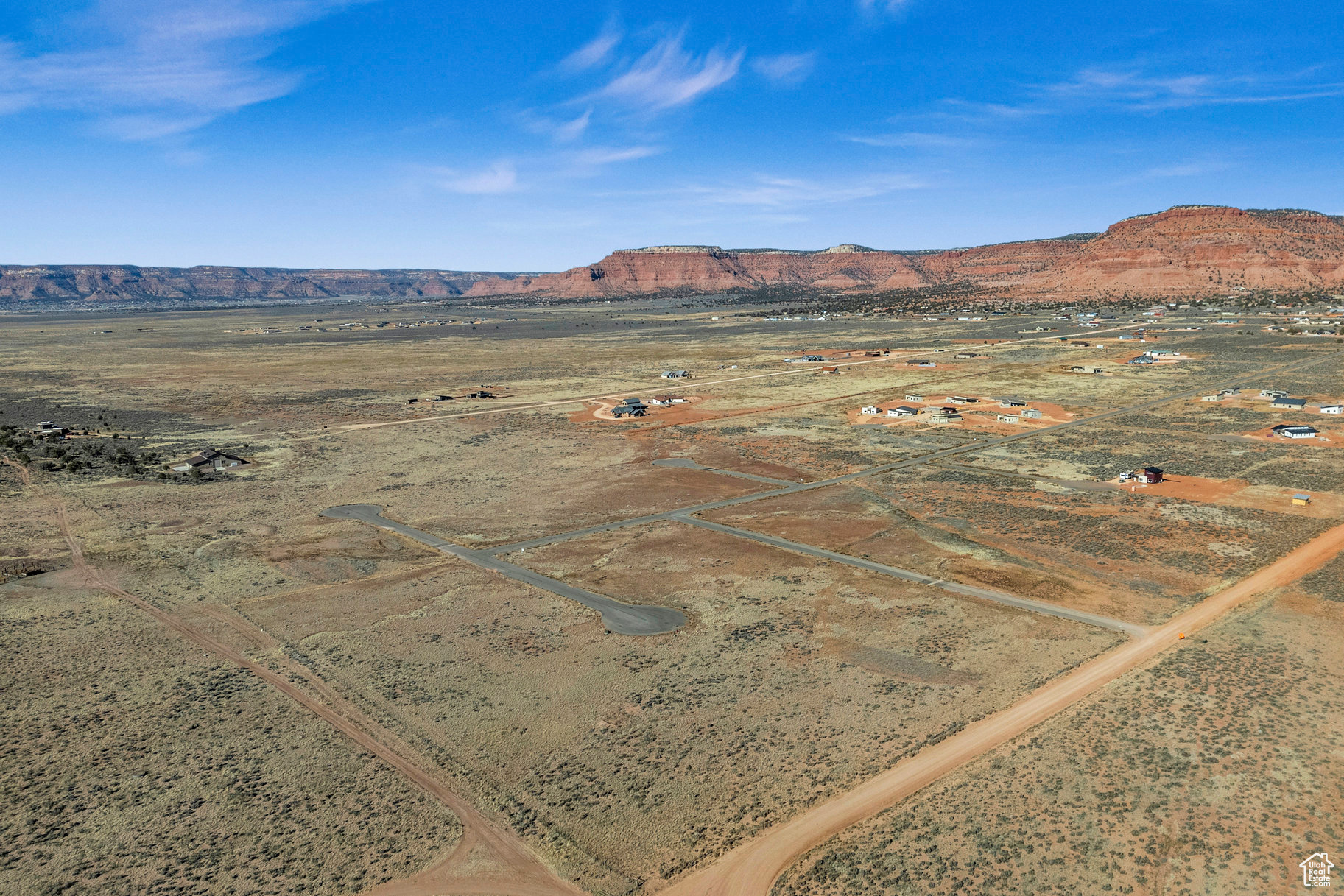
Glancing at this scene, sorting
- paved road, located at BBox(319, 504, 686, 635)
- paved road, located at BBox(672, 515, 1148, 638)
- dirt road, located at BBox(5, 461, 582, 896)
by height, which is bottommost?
dirt road, located at BBox(5, 461, 582, 896)

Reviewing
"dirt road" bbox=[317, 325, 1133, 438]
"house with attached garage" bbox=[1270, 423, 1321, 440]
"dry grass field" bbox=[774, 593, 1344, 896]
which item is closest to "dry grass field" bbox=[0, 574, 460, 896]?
"dry grass field" bbox=[774, 593, 1344, 896]

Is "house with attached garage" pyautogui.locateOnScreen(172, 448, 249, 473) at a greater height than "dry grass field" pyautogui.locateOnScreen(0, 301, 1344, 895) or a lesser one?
greater

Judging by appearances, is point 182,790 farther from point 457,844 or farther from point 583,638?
point 583,638

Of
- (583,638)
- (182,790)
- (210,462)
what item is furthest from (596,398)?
(182,790)

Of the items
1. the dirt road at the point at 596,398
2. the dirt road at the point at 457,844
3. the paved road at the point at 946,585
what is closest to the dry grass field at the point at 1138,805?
the paved road at the point at 946,585

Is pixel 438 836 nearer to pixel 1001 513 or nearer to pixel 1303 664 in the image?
pixel 1303 664

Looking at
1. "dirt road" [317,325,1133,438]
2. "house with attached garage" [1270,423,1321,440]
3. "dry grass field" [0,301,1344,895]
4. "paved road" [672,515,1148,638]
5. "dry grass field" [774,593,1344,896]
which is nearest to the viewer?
"dry grass field" [774,593,1344,896]

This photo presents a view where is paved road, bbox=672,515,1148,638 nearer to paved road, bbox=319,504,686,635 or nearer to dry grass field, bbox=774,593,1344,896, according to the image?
dry grass field, bbox=774,593,1344,896

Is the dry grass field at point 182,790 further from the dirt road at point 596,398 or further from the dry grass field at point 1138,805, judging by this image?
the dirt road at point 596,398
